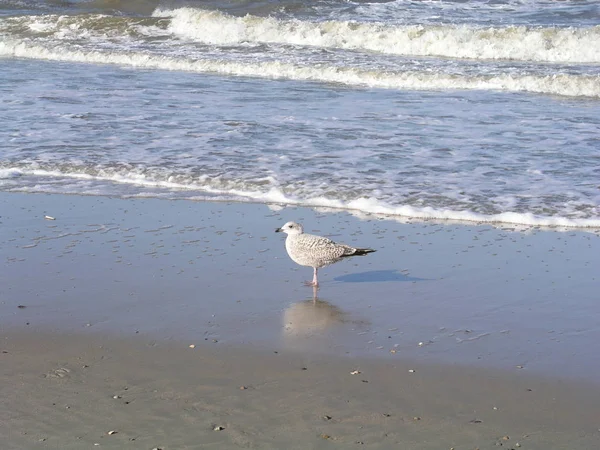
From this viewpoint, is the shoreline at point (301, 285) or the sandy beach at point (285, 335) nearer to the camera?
the sandy beach at point (285, 335)

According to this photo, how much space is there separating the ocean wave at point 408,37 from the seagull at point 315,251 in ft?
46.6

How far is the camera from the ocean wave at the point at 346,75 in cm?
1569

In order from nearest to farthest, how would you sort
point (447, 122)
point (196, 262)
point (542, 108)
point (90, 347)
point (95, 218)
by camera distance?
1. point (90, 347)
2. point (196, 262)
3. point (95, 218)
4. point (447, 122)
5. point (542, 108)

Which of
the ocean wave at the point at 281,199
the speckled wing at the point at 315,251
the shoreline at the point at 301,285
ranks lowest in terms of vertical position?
the ocean wave at the point at 281,199

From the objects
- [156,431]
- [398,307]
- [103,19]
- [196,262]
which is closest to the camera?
[156,431]

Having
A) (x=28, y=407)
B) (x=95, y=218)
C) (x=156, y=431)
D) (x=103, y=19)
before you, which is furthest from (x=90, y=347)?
(x=103, y=19)

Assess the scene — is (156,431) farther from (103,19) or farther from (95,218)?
(103,19)

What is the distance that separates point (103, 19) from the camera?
25.1 meters

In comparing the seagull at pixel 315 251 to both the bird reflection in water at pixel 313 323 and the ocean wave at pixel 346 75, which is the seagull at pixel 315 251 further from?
the ocean wave at pixel 346 75

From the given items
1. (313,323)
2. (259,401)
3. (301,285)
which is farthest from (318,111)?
(259,401)

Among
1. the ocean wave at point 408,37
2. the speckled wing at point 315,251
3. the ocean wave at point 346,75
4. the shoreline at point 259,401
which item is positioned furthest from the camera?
the ocean wave at point 408,37

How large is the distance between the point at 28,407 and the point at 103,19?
21898mm

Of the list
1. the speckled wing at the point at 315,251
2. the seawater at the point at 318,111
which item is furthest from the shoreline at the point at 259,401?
the seawater at the point at 318,111

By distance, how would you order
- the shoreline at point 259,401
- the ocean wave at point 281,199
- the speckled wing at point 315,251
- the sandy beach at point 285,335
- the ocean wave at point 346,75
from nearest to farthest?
the shoreline at point 259,401
the sandy beach at point 285,335
the speckled wing at point 315,251
the ocean wave at point 281,199
the ocean wave at point 346,75
